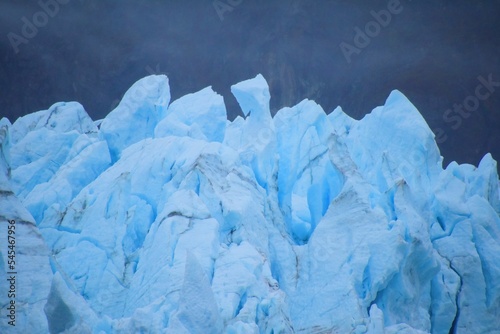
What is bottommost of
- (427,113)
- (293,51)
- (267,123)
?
(427,113)

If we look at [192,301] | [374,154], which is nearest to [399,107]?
[374,154]

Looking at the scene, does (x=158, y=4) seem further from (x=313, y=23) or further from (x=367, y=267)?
(x=367, y=267)

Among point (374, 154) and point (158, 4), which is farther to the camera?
point (158, 4)

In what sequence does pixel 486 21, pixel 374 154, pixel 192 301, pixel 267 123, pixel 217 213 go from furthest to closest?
pixel 486 21 < pixel 374 154 < pixel 267 123 < pixel 217 213 < pixel 192 301

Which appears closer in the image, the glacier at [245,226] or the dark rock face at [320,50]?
the glacier at [245,226]

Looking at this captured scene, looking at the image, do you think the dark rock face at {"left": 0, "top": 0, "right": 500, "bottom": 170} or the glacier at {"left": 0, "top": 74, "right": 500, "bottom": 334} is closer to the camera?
the glacier at {"left": 0, "top": 74, "right": 500, "bottom": 334}

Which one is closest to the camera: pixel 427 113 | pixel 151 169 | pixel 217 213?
pixel 217 213

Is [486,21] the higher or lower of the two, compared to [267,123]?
lower

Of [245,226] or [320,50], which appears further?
[320,50]
